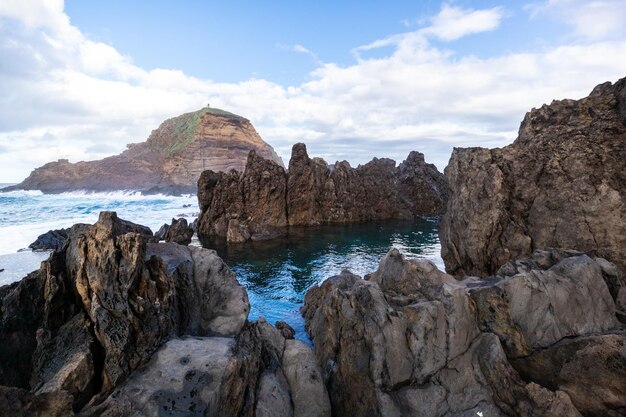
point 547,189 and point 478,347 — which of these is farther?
point 547,189

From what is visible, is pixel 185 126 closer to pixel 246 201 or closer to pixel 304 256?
pixel 246 201

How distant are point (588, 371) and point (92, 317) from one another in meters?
14.3

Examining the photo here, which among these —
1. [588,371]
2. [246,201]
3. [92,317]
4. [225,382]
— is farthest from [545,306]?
[246,201]

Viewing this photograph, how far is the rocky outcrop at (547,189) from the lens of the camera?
19.3 metres

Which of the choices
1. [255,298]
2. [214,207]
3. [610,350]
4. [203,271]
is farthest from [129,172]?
[610,350]

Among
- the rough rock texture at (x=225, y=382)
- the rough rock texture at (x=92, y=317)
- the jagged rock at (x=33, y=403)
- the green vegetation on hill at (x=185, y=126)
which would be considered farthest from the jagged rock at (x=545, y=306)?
the green vegetation on hill at (x=185, y=126)

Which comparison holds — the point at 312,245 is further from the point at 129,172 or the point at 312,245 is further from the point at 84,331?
the point at 129,172

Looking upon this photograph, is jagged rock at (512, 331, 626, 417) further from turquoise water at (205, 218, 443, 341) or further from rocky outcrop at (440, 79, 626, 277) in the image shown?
turquoise water at (205, 218, 443, 341)

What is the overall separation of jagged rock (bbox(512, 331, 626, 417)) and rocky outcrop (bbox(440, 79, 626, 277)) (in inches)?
429

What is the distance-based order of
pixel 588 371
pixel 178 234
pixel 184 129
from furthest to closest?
pixel 184 129 → pixel 178 234 → pixel 588 371

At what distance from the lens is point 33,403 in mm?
7242

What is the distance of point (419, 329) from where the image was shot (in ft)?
39.4

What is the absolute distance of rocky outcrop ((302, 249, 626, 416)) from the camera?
10.3 m

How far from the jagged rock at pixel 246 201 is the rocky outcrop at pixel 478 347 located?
42.4 meters
